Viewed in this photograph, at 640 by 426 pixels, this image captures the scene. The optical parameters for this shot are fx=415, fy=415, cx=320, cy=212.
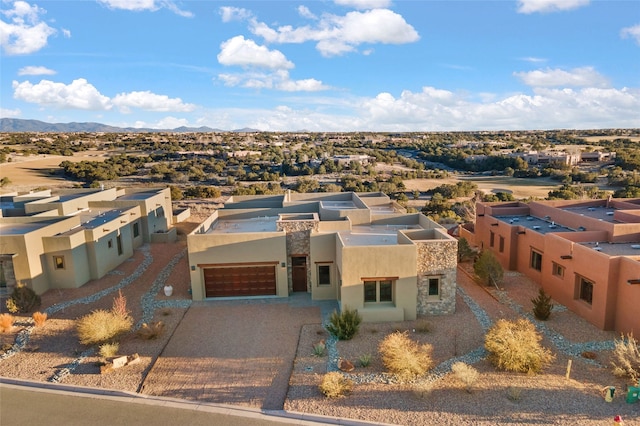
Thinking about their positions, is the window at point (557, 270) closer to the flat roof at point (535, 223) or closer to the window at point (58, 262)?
the flat roof at point (535, 223)

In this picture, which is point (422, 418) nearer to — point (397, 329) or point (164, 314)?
point (397, 329)

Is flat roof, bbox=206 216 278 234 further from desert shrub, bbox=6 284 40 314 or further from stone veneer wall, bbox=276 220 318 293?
desert shrub, bbox=6 284 40 314

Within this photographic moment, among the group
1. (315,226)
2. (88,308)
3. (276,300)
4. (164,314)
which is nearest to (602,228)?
(315,226)

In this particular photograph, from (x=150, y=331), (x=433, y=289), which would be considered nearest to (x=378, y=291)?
(x=433, y=289)

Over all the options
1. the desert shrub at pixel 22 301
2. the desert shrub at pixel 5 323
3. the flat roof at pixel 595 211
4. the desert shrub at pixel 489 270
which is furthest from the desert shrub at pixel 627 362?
the desert shrub at pixel 22 301

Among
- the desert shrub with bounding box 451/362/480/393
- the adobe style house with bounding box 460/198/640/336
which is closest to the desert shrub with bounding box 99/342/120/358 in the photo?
the desert shrub with bounding box 451/362/480/393

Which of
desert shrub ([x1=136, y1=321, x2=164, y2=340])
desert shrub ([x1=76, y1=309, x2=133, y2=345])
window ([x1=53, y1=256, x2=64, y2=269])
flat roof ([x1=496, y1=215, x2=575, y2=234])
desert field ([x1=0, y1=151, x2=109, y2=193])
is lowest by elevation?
desert shrub ([x1=136, y1=321, x2=164, y2=340])

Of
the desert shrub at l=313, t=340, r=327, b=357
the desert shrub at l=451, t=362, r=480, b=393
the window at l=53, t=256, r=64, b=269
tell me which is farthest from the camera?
the window at l=53, t=256, r=64, b=269
